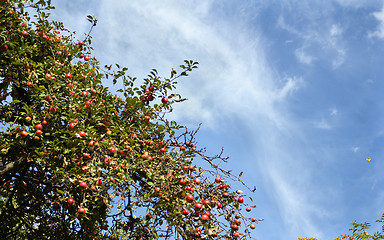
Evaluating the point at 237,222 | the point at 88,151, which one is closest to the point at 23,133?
the point at 88,151

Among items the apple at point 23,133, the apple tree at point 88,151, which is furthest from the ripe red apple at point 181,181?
→ the apple at point 23,133

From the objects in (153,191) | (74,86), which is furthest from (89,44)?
(153,191)

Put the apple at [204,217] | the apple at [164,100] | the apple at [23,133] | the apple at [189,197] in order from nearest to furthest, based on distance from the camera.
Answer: the apple at [204,217] < the apple at [189,197] < the apple at [23,133] < the apple at [164,100]

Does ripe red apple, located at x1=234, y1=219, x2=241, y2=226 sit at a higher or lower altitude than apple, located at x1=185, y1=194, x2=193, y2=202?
lower

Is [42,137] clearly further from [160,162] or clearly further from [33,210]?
[33,210]

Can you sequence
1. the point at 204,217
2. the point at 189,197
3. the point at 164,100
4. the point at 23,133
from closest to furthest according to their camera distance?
the point at 204,217 < the point at 189,197 < the point at 23,133 < the point at 164,100

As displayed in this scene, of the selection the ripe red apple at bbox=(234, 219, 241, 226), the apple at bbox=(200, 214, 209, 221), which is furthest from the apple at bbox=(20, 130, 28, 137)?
the ripe red apple at bbox=(234, 219, 241, 226)

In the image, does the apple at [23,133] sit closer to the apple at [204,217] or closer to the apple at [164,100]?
the apple at [164,100]

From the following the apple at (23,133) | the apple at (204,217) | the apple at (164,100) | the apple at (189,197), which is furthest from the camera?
the apple at (164,100)

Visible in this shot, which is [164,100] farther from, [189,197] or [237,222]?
[237,222]

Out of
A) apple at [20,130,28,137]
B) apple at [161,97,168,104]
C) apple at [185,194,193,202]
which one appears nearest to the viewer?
apple at [185,194,193,202]

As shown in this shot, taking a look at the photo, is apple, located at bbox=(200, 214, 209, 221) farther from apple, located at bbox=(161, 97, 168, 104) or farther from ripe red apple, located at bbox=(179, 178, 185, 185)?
apple, located at bbox=(161, 97, 168, 104)

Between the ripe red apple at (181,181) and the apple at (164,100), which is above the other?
the apple at (164,100)

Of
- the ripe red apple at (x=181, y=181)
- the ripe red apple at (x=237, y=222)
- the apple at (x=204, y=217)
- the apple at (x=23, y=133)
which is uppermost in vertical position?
the apple at (x=23, y=133)
